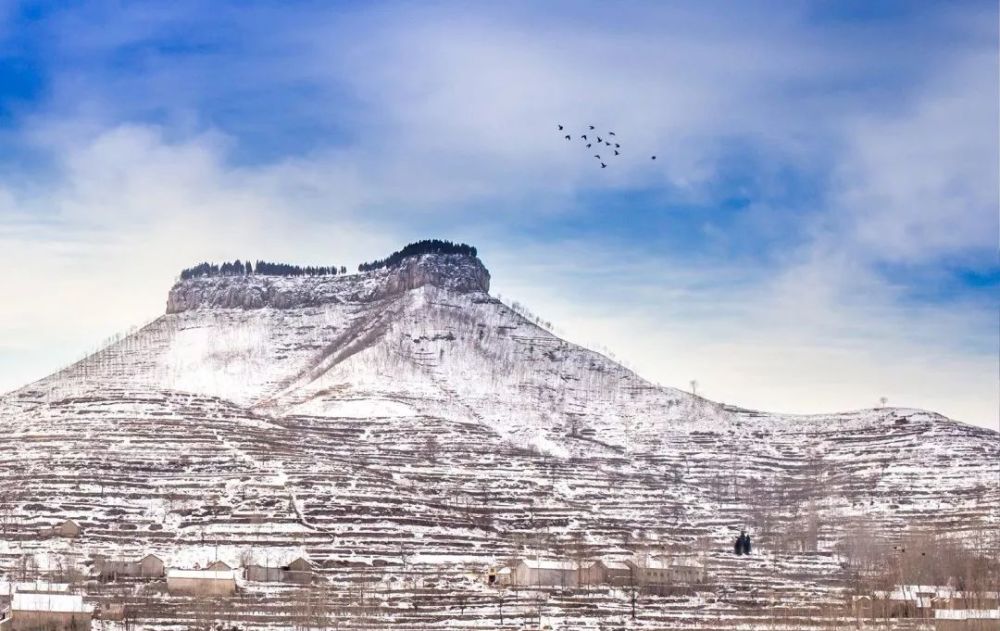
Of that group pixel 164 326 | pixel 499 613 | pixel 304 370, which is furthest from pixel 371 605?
pixel 164 326

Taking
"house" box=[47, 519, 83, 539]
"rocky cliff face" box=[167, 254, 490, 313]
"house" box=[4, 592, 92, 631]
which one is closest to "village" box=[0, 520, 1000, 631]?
"house" box=[4, 592, 92, 631]

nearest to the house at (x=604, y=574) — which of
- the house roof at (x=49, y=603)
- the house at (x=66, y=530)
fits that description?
the house roof at (x=49, y=603)

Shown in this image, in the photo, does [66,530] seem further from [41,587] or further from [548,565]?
[548,565]

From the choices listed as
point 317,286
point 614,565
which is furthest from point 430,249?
point 614,565

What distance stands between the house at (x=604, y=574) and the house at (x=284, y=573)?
Answer: 536 inches

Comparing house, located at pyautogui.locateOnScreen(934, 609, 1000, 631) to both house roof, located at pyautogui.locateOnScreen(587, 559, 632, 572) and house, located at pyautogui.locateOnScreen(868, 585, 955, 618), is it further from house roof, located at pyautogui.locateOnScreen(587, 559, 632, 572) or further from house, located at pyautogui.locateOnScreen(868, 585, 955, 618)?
house roof, located at pyautogui.locateOnScreen(587, 559, 632, 572)

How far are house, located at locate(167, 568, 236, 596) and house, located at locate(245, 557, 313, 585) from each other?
116 inches

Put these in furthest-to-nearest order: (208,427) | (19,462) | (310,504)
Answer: (208,427) < (19,462) < (310,504)

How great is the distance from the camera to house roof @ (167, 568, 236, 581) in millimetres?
91438

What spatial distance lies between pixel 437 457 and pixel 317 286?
66373mm

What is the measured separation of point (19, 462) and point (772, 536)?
46942mm

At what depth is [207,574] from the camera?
91.9 metres

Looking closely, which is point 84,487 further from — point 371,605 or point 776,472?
point 776,472

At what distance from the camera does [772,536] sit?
121688 millimetres
